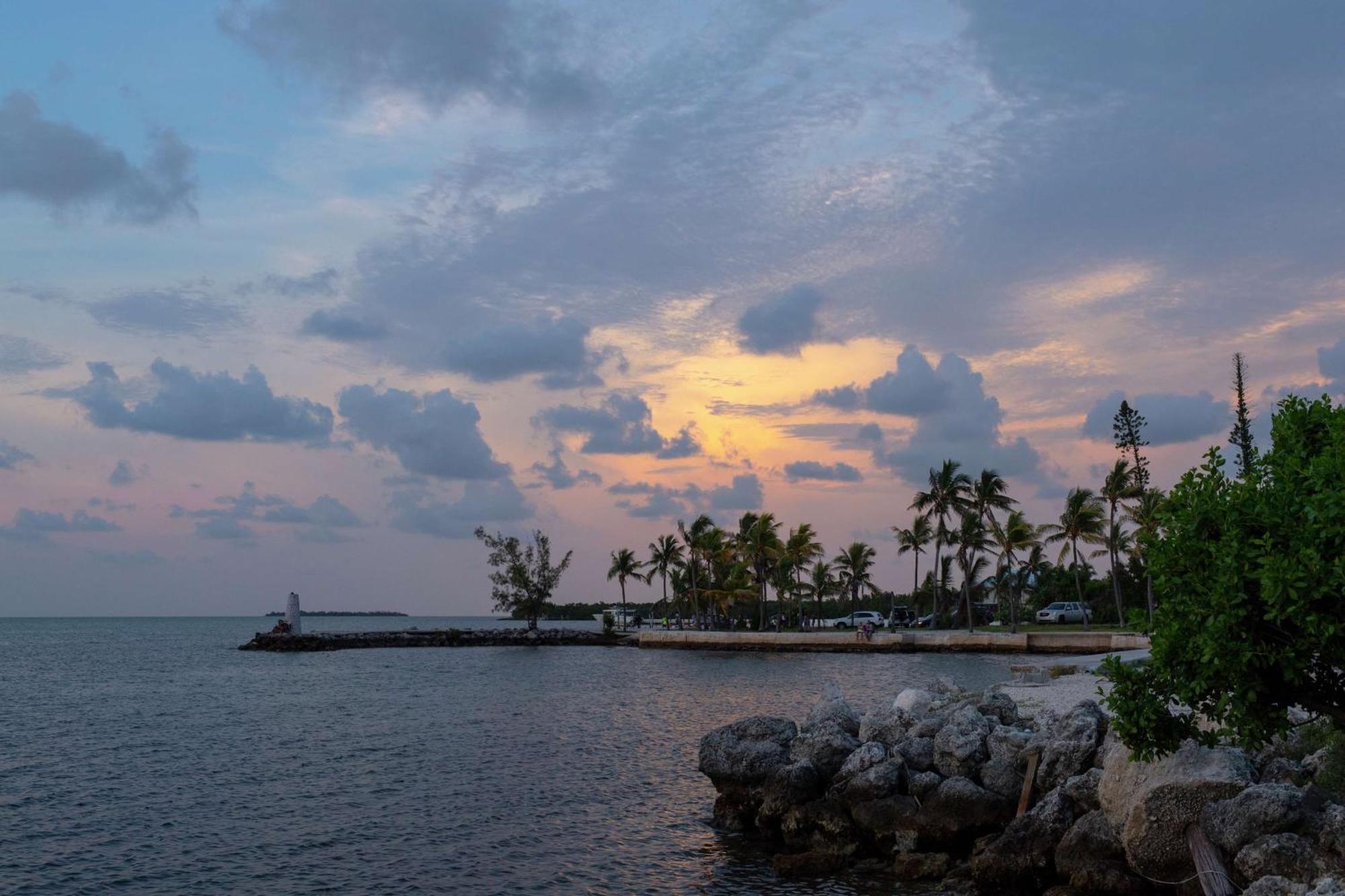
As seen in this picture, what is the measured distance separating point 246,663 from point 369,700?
37879mm

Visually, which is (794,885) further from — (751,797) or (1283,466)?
(1283,466)

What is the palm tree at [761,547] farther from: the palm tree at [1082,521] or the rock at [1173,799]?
the rock at [1173,799]

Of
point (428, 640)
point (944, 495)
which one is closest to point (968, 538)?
point (944, 495)

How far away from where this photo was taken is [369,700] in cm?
5281

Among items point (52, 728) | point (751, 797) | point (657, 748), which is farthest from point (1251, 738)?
point (52, 728)

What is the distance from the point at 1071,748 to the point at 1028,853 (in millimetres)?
2595

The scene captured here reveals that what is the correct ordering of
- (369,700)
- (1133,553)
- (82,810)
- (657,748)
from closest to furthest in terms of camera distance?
(82,810), (657,748), (369,700), (1133,553)

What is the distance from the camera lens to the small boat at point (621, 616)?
122 m

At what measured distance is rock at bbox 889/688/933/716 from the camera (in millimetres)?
24438

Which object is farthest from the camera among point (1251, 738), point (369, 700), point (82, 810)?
point (369, 700)

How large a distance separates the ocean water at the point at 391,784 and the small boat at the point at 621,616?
2234 inches

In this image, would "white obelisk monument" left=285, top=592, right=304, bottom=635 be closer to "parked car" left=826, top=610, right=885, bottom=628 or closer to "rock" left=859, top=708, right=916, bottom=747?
"parked car" left=826, top=610, right=885, bottom=628

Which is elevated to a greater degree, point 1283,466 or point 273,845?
point 1283,466

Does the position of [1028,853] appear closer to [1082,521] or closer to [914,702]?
[914,702]
